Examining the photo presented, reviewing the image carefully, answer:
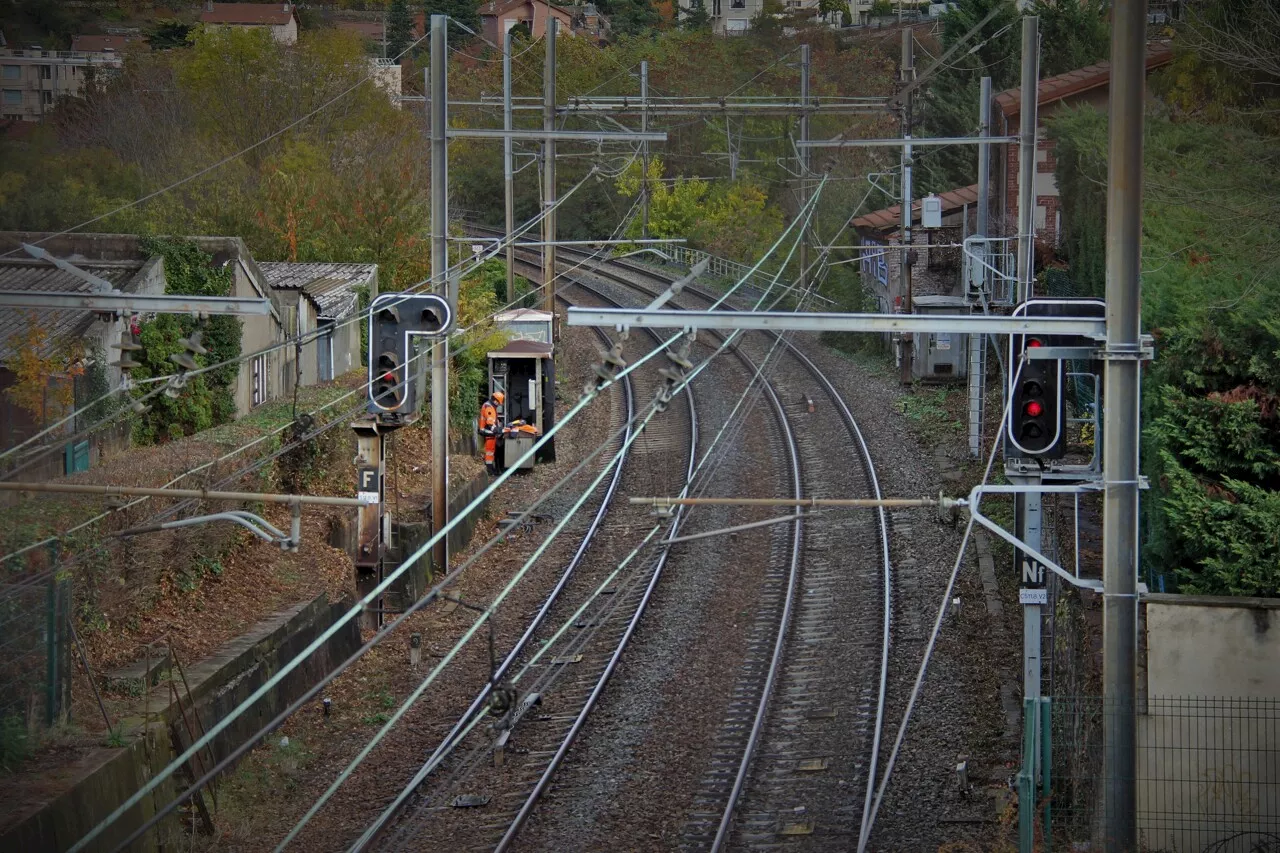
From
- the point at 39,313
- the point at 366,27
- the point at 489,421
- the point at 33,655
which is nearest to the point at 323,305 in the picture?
the point at 489,421

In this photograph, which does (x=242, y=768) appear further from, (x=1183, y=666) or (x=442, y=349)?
(x=1183, y=666)

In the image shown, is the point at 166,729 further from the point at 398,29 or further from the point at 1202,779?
the point at 398,29

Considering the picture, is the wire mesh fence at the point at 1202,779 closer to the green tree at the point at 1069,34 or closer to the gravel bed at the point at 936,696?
the gravel bed at the point at 936,696

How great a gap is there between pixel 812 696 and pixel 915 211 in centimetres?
2075

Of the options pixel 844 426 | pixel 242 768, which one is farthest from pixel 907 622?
pixel 844 426

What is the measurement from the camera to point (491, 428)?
21781mm

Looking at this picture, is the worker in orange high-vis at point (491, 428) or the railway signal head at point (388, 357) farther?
the worker in orange high-vis at point (491, 428)

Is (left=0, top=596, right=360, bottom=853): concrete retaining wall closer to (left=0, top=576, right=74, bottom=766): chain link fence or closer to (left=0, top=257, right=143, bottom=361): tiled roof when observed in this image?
(left=0, top=576, right=74, bottom=766): chain link fence

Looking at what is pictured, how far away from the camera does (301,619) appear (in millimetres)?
14734

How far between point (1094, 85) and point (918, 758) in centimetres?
2175

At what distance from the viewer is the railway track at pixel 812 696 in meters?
11.3

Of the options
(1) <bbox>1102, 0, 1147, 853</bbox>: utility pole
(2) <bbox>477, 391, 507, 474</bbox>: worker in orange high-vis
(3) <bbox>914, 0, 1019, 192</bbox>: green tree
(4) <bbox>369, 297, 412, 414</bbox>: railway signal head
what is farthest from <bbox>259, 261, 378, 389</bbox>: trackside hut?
(3) <bbox>914, 0, 1019, 192</bbox>: green tree

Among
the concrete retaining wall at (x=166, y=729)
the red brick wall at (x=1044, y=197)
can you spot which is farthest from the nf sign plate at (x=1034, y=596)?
the red brick wall at (x=1044, y=197)

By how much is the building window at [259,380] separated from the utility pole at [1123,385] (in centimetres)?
1608
